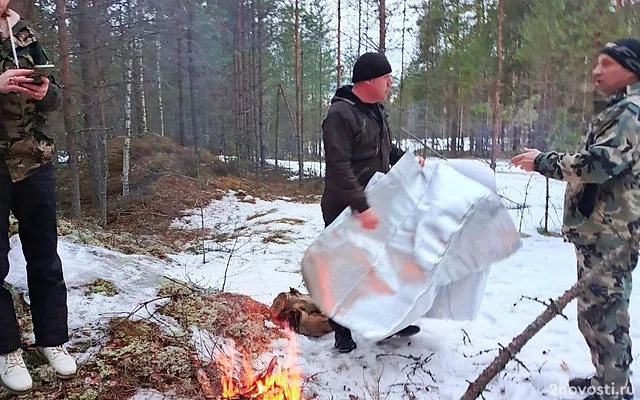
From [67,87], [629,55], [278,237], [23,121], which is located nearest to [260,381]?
[23,121]

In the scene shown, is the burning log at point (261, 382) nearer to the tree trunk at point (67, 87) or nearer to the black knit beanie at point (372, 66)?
the black knit beanie at point (372, 66)

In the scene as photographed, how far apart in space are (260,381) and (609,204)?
2.20 m

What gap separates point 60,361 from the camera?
249cm

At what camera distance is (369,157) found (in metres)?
3.32

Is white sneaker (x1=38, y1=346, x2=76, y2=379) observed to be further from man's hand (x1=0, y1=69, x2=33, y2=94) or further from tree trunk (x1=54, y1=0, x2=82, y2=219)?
tree trunk (x1=54, y1=0, x2=82, y2=219)

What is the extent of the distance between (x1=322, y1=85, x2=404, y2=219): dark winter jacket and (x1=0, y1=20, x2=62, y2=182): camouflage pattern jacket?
1668 mm

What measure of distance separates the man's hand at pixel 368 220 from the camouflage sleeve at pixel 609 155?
1091mm

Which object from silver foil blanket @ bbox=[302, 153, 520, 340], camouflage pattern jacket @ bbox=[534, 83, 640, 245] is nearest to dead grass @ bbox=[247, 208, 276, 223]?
silver foil blanket @ bbox=[302, 153, 520, 340]

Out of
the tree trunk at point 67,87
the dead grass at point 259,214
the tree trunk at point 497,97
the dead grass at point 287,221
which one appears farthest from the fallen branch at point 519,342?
the tree trunk at point 497,97

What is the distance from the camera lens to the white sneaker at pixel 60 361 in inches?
97.5

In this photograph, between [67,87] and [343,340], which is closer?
[343,340]

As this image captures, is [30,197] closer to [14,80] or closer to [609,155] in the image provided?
[14,80]

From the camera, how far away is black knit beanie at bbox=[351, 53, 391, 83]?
310 cm

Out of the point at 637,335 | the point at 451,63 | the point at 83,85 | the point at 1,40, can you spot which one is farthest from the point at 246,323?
the point at 451,63
